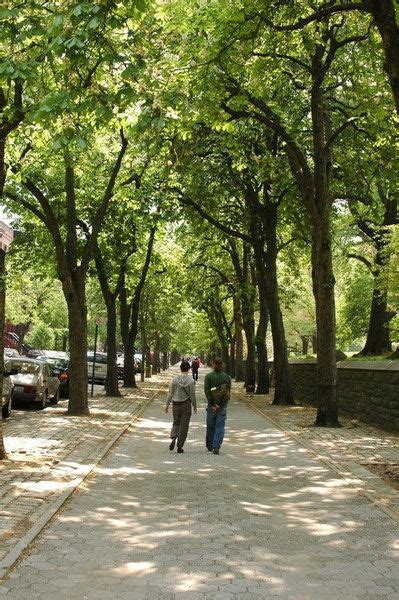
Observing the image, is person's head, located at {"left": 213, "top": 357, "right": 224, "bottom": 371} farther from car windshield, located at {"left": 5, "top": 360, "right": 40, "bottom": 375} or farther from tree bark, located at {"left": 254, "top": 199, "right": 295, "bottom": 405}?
tree bark, located at {"left": 254, "top": 199, "right": 295, "bottom": 405}

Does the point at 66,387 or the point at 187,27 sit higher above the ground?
the point at 187,27

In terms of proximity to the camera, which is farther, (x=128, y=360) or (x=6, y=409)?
(x=128, y=360)

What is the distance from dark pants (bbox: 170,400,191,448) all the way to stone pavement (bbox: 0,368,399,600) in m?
1.26

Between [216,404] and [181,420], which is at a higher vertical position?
[216,404]

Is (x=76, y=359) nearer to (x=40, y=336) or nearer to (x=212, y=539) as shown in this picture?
(x=212, y=539)

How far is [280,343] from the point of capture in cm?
2416

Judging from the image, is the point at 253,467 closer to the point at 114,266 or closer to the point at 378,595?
the point at 378,595

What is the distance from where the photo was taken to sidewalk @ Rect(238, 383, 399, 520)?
8.77 metres

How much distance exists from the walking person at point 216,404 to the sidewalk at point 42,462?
1.79 metres

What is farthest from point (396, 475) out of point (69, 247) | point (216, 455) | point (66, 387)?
point (66, 387)

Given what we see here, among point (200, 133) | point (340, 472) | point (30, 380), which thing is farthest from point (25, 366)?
point (340, 472)

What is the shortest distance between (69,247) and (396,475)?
11.1 meters

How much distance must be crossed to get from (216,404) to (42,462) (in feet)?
10.5

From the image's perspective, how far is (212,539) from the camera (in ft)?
20.3
